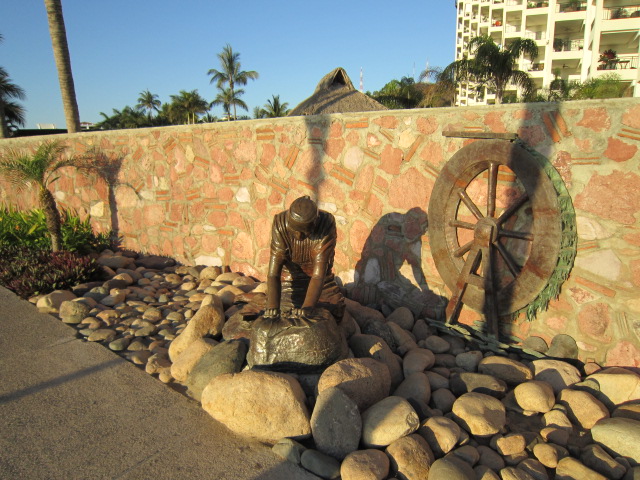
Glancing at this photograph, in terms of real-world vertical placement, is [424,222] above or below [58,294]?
above

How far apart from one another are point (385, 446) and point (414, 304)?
1866 millimetres

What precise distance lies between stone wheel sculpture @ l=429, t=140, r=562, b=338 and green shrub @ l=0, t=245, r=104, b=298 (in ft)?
13.0

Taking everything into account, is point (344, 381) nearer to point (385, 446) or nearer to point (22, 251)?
point (385, 446)

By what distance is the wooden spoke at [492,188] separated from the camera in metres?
3.29

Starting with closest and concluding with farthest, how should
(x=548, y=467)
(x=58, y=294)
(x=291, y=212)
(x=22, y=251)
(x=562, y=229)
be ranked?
(x=548, y=467)
(x=291, y=212)
(x=562, y=229)
(x=58, y=294)
(x=22, y=251)

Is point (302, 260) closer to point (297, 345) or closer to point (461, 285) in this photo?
point (297, 345)

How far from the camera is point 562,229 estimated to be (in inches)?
121

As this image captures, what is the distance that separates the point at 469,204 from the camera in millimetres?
3482

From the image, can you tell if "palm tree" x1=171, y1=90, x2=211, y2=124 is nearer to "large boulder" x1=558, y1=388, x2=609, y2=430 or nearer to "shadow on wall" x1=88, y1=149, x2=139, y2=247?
"shadow on wall" x1=88, y1=149, x2=139, y2=247

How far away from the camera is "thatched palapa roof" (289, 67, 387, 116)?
661cm

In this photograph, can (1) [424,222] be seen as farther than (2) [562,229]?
Yes

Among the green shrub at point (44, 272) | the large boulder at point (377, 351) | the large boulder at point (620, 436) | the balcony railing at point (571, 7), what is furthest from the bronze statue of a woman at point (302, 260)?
the balcony railing at point (571, 7)

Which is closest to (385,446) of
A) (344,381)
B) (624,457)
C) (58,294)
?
(344,381)

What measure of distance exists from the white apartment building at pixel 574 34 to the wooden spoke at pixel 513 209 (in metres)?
26.2
